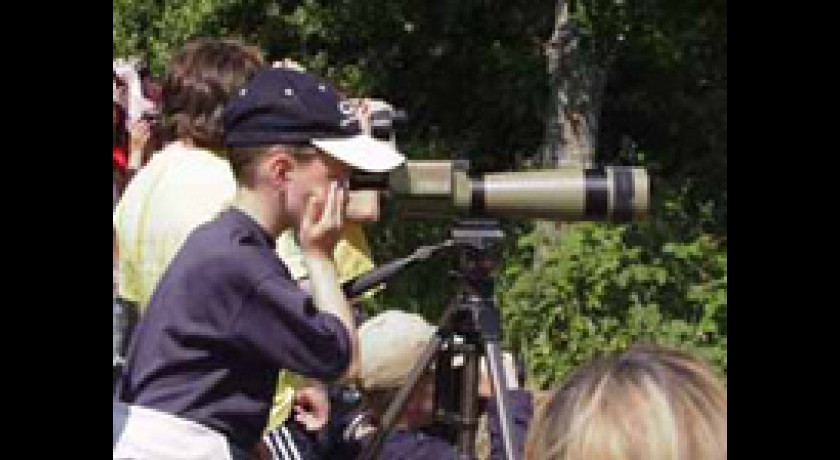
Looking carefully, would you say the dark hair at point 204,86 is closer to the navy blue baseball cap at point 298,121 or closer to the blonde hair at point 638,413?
the navy blue baseball cap at point 298,121

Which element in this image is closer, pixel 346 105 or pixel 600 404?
pixel 600 404

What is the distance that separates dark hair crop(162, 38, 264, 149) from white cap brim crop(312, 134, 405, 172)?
1.69ft

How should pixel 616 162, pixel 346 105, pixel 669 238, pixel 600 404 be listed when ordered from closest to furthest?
1. pixel 600 404
2. pixel 346 105
3. pixel 669 238
4. pixel 616 162

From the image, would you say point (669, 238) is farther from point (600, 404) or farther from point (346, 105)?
point (600, 404)

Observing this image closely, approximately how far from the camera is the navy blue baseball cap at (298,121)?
7.68 ft

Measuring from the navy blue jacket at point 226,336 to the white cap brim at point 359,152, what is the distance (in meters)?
0.17

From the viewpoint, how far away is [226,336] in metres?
2.23

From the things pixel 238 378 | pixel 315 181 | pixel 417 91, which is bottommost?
pixel 238 378

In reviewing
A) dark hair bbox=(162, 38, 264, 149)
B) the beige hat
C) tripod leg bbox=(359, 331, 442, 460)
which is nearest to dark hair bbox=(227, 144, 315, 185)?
dark hair bbox=(162, 38, 264, 149)

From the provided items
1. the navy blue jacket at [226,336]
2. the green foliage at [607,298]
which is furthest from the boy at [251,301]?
the green foliage at [607,298]

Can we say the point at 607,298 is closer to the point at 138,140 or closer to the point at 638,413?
the point at 138,140

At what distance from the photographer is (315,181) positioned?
237 cm
